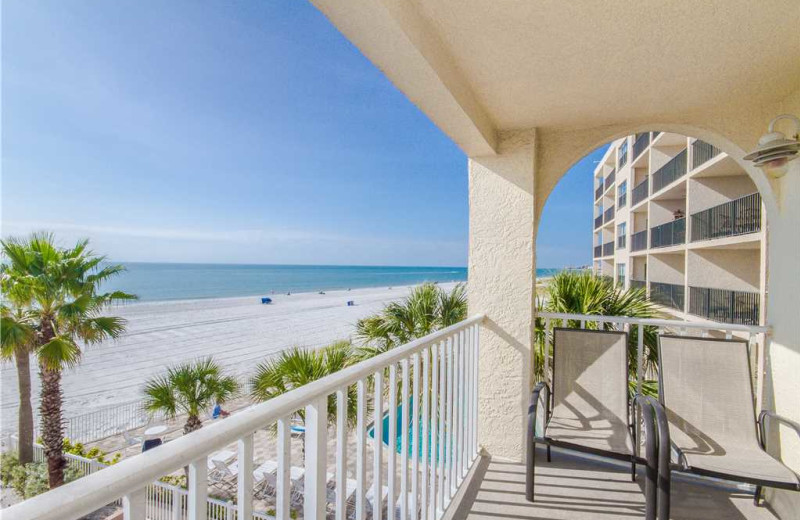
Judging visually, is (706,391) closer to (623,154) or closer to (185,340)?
(185,340)

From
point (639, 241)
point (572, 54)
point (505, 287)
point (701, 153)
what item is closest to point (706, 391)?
point (505, 287)

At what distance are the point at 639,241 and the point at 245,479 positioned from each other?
1932 centimetres

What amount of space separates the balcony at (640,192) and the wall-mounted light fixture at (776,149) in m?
15.7

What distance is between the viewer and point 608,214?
24.0m

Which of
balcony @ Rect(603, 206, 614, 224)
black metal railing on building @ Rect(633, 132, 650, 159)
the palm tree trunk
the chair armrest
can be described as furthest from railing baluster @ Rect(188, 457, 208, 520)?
balcony @ Rect(603, 206, 614, 224)

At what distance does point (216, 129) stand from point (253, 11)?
20.0m

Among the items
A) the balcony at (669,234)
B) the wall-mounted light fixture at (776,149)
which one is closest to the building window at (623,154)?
the balcony at (669,234)

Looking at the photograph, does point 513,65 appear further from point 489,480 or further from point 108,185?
point 108,185

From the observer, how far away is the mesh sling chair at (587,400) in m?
2.45

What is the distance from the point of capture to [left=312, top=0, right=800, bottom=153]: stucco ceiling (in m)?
1.67

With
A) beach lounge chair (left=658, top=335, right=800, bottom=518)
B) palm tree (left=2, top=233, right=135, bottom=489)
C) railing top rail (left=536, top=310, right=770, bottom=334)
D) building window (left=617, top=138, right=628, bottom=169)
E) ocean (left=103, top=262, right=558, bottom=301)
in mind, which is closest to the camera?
beach lounge chair (left=658, top=335, right=800, bottom=518)

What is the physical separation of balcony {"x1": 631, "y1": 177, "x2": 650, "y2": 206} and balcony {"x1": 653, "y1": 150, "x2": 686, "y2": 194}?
3.03 ft

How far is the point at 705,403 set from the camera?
2.65m

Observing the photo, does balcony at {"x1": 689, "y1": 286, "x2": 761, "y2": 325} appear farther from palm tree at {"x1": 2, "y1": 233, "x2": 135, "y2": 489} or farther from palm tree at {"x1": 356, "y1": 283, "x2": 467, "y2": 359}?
palm tree at {"x1": 2, "y1": 233, "x2": 135, "y2": 489}
